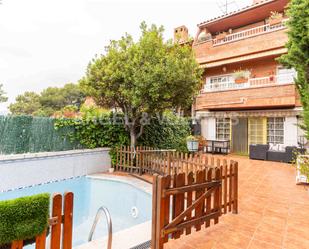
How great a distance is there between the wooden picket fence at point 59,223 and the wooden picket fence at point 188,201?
147 centimetres

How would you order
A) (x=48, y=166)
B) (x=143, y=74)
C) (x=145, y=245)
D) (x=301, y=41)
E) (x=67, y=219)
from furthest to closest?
(x=48, y=166) → (x=143, y=74) → (x=301, y=41) → (x=145, y=245) → (x=67, y=219)

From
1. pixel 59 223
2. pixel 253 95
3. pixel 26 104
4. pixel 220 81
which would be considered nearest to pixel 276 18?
pixel 253 95

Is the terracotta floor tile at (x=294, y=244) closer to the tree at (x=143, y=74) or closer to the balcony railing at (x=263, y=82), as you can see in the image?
the tree at (x=143, y=74)

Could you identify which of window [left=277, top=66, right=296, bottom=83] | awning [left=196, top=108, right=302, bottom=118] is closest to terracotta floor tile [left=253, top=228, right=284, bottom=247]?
awning [left=196, top=108, right=302, bottom=118]

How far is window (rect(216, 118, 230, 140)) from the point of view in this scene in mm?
18031

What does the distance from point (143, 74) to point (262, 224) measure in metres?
7.34

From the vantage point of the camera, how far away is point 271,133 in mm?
15992

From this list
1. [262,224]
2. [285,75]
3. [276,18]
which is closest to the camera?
[262,224]

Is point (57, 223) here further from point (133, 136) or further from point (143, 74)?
point (133, 136)

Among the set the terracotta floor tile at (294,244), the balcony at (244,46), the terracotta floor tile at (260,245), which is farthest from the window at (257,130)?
the terracotta floor tile at (260,245)

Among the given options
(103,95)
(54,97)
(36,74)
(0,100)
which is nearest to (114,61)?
(103,95)

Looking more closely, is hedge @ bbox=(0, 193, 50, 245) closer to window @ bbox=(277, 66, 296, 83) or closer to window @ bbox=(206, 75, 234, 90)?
window @ bbox=(277, 66, 296, 83)

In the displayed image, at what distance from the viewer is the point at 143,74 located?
382 inches

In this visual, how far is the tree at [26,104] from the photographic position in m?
41.6
